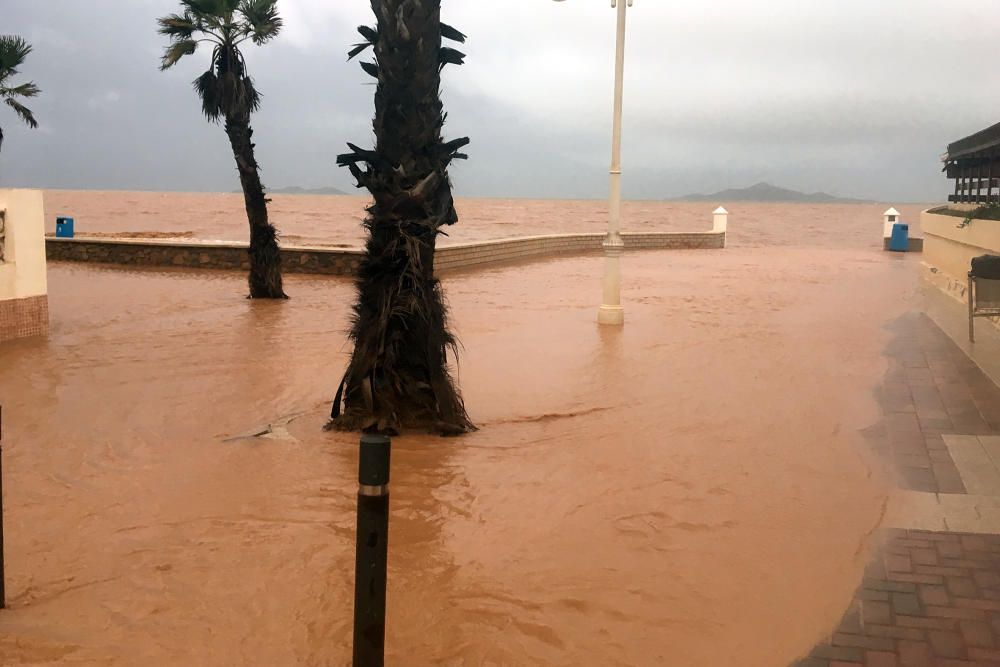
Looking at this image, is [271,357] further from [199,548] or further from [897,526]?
[897,526]

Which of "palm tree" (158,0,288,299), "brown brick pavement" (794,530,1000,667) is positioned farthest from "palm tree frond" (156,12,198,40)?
"brown brick pavement" (794,530,1000,667)

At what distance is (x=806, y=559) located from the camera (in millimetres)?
5191

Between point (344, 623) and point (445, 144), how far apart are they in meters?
4.50

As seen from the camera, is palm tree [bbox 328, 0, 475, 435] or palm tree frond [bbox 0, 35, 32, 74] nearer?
palm tree [bbox 328, 0, 475, 435]

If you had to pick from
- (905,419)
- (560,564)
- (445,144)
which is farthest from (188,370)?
(905,419)

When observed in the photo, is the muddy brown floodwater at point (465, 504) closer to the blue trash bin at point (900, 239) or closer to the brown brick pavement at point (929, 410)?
the brown brick pavement at point (929, 410)

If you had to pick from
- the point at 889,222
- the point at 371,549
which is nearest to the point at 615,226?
the point at 371,549

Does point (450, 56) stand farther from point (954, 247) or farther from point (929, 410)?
point (954, 247)

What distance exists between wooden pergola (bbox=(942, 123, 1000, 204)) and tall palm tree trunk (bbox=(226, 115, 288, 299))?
489 inches

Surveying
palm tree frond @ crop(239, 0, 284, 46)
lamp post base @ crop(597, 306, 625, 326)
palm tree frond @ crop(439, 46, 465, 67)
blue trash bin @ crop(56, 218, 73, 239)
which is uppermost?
palm tree frond @ crop(239, 0, 284, 46)

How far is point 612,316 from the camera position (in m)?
14.6

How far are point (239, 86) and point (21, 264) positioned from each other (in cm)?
636

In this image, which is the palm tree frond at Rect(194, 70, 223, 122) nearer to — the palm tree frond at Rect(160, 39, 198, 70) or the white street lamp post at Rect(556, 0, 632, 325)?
the palm tree frond at Rect(160, 39, 198, 70)

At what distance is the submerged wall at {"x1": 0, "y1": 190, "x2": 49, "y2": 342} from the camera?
472 inches
